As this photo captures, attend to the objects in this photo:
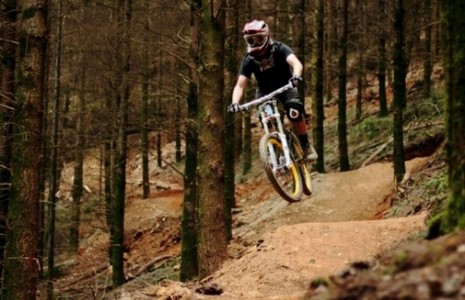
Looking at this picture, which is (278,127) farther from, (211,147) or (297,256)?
(297,256)

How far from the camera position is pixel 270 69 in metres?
8.41

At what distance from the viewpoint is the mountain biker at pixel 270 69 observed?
7.98m

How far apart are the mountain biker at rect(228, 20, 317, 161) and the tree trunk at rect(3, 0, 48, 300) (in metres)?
3.29

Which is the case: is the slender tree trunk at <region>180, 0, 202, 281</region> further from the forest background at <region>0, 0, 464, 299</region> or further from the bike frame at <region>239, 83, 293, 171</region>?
the bike frame at <region>239, 83, 293, 171</region>

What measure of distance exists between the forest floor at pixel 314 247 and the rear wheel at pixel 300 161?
0.57m

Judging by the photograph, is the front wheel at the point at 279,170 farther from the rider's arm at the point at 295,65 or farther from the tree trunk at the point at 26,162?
the tree trunk at the point at 26,162

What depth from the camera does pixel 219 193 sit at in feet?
28.8

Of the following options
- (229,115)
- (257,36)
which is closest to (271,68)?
(257,36)

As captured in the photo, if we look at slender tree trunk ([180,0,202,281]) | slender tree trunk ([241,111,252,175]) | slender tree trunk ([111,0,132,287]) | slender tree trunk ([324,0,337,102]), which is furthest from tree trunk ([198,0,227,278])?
slender tree trunk ([241,111,252,175])

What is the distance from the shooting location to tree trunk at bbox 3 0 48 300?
30.2ft

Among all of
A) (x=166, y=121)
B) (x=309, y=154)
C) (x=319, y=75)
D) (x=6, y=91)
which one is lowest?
(x=309, y=154)

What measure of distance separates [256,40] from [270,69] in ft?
1.95

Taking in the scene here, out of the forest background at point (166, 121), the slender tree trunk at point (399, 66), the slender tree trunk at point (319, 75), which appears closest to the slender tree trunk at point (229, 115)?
the forest background at point (166, 121)

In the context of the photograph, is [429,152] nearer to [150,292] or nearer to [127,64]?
[127,64]
